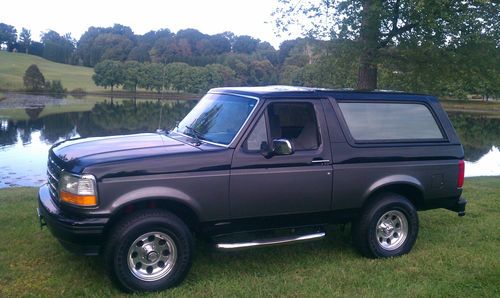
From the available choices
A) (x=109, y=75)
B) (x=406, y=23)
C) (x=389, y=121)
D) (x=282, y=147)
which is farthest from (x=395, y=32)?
(x=109, y=75)

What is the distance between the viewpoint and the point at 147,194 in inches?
183

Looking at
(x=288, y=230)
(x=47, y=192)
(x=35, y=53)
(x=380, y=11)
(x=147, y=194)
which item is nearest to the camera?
(x=147, y=194)

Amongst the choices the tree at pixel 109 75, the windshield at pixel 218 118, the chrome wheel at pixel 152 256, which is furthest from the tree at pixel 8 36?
the chrome wheel at pixel 152 256

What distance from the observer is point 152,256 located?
191 inches

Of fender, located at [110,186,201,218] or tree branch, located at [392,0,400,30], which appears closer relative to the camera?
fender, located at [110,186,201,218]

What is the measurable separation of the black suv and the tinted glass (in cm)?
2

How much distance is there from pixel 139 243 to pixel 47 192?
131 cm

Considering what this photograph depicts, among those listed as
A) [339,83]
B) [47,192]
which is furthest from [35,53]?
[47,192]

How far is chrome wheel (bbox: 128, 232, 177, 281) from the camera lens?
15.7 feet

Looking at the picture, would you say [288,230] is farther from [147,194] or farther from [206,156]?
[147,194]

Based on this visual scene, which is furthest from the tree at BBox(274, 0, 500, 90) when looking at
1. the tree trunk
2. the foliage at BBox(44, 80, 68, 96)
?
the foliage at BBox(44, 80, 68, 96)

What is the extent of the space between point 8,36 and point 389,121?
146m

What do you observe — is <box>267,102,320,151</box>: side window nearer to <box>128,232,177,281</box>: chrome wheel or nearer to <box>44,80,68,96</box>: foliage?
<box>128,232,177,281</box>: chrome wheel

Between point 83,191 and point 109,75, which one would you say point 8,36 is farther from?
point 83,191
